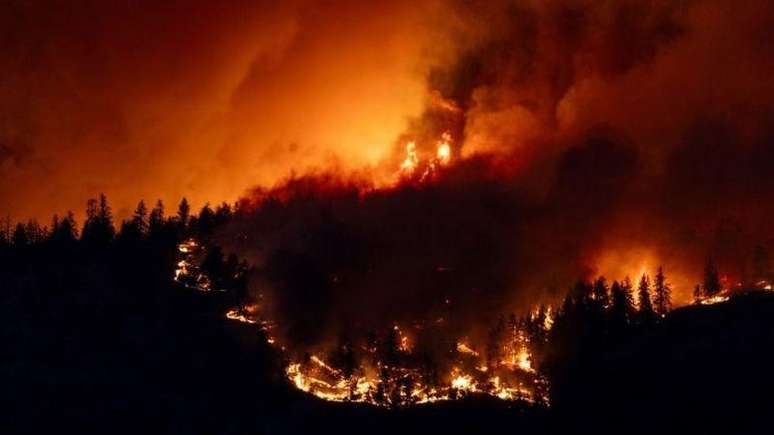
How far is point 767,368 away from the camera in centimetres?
16650

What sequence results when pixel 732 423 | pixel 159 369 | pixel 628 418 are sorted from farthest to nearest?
pixel 159 369 < pixel 628 418 < pixel 732 423

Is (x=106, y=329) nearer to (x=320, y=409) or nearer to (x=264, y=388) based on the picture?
(x=264, y=388)

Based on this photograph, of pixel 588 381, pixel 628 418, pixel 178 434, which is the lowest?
pixel 178 434

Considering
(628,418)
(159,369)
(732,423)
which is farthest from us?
(159,369)

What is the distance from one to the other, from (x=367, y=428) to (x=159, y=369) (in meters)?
40.2

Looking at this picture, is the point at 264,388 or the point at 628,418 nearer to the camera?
the point at 628,418

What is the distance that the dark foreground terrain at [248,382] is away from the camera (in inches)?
6462

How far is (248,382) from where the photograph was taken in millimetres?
189250

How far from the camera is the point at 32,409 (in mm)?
161250

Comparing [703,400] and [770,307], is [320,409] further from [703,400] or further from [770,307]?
[770,307]

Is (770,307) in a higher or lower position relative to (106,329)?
higher

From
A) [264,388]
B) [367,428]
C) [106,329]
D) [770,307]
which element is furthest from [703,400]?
[106,329]

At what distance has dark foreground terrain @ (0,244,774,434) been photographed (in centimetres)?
16412

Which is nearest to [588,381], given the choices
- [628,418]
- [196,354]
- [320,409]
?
[628,418]
